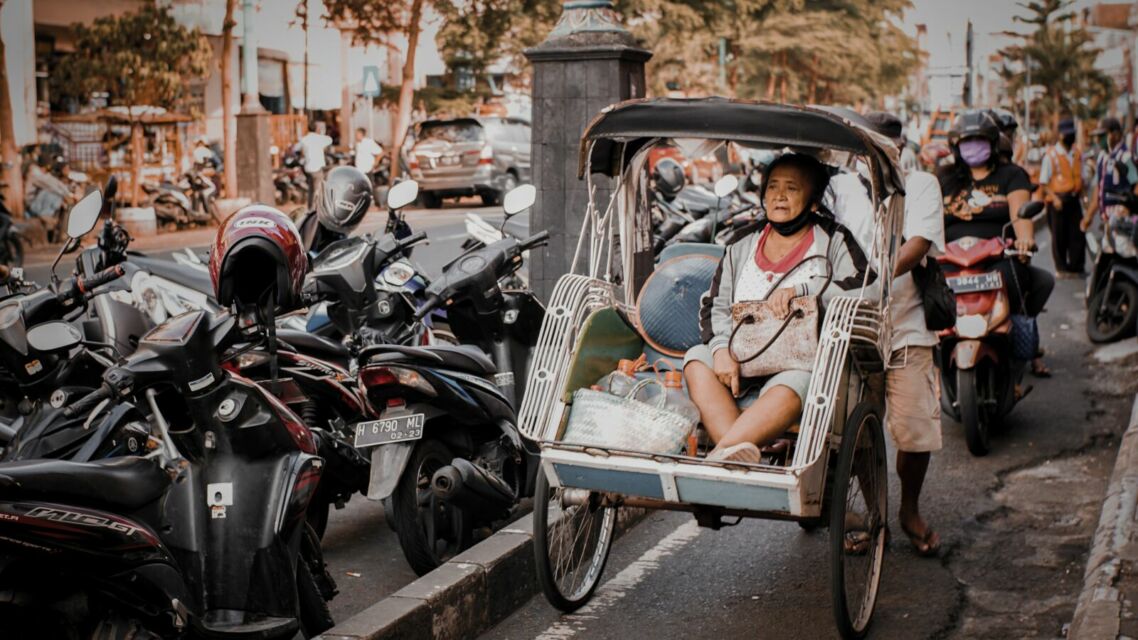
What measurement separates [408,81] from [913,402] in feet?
86.9

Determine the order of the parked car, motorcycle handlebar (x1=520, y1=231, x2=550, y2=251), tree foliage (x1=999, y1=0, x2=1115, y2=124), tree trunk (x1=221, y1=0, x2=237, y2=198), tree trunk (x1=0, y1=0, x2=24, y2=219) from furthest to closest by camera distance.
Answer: tree foliage (x1=999, y1=0, x2=1115, y2=124) → the parked car → tree trunk (x1=221, y1=0, x2=237, y2=198) → tree trunk (x1=0, y1=0, x2=24, y2=219) → motorcycle handlebar (x1=520, y1=231, x2=550, y2=251)

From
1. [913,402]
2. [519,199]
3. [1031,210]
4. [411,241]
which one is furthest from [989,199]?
[411,241]

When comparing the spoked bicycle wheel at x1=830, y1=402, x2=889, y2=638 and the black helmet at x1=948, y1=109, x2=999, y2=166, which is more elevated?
the black helmet at x1=948, y1=109, x2=999, y2=166

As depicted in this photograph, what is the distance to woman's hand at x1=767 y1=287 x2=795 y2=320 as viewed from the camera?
15.8 ft

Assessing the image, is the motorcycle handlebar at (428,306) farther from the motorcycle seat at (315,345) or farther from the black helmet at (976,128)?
the black helmet at (976,128)

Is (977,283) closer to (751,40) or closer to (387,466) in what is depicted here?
(387,466)

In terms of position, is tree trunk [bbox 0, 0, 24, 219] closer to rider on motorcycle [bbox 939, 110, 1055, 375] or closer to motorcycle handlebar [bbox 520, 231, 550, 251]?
motorcycle handlebar [bbox 520, 231, 550, 251]

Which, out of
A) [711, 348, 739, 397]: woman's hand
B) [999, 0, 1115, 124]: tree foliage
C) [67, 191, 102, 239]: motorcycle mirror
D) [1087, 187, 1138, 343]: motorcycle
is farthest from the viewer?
[999, 0, 1115, 124]: tree foliage

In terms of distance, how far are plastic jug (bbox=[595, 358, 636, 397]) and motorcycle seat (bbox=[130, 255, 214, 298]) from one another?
315cm

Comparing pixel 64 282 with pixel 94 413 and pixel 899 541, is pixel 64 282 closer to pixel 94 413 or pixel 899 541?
pixel 94 413

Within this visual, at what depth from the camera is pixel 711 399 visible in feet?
15.9

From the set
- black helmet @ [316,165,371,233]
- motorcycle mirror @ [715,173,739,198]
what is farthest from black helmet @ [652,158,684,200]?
black helmet @ [316,165,371,233]

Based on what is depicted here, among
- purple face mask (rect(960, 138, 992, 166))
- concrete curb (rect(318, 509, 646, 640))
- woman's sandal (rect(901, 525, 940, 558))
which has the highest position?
purple face mask (rect(960, 138, 992, 166))

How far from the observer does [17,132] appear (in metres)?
20.8
